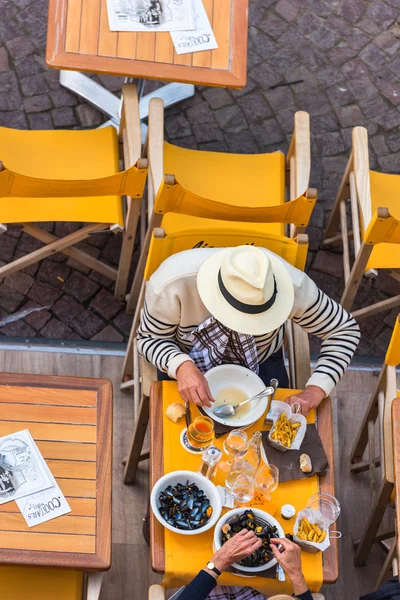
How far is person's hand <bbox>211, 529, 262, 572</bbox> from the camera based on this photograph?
2555mm

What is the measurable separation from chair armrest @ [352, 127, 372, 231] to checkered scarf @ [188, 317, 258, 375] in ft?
3.17

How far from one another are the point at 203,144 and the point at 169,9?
114cm

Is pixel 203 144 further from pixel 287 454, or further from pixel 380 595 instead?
pixel 380 595

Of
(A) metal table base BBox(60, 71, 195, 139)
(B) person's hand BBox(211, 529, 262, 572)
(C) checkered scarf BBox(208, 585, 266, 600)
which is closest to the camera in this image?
(B) person's hand BBox(211, 529, 262, 572)

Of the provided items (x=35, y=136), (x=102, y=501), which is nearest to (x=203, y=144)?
(x=35, y=136)

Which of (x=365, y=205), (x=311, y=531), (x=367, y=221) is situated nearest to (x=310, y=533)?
(x=311, y=531)

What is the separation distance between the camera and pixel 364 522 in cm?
393

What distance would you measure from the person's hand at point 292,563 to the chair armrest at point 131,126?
203cm

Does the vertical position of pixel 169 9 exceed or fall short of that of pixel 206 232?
it exceeds it

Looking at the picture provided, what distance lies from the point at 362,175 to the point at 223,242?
3.25ft

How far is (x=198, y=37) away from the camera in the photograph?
4.01 m

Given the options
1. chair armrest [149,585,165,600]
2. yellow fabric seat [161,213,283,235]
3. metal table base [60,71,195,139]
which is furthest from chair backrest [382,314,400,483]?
metal table base [60,71,195,139]

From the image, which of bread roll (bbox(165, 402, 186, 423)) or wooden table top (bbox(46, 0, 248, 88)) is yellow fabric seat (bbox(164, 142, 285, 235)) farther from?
bread roll (bbox(165, 402, 186, 423))

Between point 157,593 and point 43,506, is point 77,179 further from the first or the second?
point 157,593
